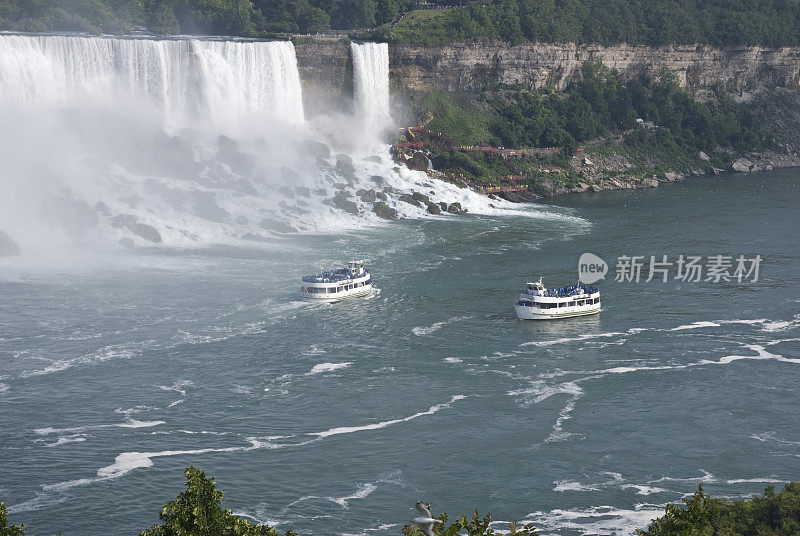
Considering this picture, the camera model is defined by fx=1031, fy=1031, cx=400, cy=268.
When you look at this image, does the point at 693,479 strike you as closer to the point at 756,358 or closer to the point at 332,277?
the point at 756,358

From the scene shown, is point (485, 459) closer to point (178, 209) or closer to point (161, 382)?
point (161, 382)

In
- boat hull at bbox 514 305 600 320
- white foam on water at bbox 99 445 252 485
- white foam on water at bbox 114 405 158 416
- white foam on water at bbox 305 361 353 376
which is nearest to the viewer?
white foam on water at bbox 99 445 252 485

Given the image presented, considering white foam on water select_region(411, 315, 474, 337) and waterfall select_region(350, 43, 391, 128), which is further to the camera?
waterfall select_region(350, 43, 391, 128)

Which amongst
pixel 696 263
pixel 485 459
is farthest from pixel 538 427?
pixel 696 263

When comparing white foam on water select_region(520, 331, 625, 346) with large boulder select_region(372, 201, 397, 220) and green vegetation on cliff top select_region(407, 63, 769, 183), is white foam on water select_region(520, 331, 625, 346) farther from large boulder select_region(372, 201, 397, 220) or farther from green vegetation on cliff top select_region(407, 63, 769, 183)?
green vegetation on cliff top select_region(407, 63, 769, 183)

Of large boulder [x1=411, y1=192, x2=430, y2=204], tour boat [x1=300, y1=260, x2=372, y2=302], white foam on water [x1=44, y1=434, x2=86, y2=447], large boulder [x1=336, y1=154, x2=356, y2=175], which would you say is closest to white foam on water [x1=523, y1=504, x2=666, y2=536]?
white foam on water [x1=44, y1=434, x2=86, y2=447]

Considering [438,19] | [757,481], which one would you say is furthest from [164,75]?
[757,481]
